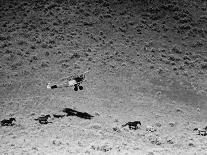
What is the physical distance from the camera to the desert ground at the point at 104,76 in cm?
1980

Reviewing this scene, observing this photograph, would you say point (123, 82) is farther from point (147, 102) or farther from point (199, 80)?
point (199, 80)

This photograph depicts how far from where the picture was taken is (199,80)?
3272cm

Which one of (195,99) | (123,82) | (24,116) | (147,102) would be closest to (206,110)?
(195,99)

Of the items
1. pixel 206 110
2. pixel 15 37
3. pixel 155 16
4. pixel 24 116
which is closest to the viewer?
pixel 24 116

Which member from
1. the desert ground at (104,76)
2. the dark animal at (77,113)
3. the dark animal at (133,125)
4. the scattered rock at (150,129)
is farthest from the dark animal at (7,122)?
the scattered rock at (150,129)

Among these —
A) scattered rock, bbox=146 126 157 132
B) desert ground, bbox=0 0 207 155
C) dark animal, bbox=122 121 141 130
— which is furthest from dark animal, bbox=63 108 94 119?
scattered rock, bbox=146 126 157 132

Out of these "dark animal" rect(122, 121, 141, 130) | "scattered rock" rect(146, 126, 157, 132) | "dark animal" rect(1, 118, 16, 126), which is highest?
"dark animal" rect(1, 118, 16, 126)

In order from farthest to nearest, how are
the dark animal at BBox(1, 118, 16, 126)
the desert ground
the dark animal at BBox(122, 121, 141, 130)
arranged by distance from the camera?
the dark animal at BBox(122, 121, 141, 130)
the dark animal at BBox(1, 118, 16, 126)
the desert ground

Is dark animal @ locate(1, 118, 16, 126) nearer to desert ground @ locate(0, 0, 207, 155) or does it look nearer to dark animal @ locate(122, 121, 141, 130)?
desert ground @ locate(0, 0, 207, 155)

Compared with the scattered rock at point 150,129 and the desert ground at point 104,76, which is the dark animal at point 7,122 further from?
the scattered rock at point 150,129

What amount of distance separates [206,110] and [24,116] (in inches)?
551

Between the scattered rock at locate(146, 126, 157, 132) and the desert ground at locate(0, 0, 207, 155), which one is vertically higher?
the desert ground at locate(0, 0, 207, 155)

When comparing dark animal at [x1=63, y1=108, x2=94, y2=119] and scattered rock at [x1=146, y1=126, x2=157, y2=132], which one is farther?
dark animal at [x1=63, y1=108, x2=94, y2=119]

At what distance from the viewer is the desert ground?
1980 cm
